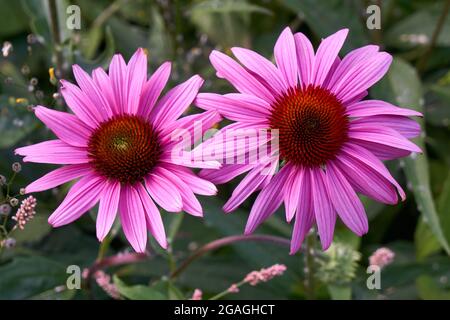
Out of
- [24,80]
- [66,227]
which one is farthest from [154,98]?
[24,80]

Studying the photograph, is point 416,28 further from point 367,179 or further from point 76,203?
point 76,203

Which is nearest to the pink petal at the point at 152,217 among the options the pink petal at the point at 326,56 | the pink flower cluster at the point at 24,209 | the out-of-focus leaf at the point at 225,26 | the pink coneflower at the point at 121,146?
the pink coneflower at the point at 121,146

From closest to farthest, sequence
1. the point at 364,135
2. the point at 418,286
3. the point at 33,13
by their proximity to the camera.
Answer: the point at 364,135, the point at 418,286, the point at 33,13

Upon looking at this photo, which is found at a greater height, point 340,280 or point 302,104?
point 302,104

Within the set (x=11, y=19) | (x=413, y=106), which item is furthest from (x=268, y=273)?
(x=11, y=19)

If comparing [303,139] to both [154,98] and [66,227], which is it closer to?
[154,98]

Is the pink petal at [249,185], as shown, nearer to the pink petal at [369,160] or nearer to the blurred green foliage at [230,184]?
the pink petal at [369,160]
